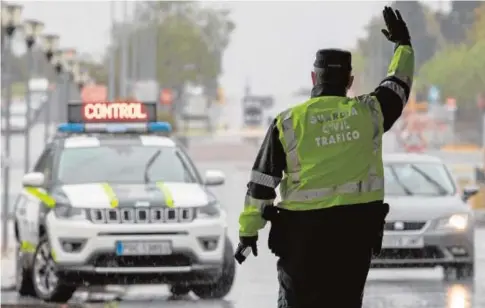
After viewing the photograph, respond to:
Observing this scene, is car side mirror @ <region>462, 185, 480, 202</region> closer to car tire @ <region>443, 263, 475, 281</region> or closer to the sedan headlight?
the sedan headlight

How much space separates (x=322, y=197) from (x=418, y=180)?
39.3ft

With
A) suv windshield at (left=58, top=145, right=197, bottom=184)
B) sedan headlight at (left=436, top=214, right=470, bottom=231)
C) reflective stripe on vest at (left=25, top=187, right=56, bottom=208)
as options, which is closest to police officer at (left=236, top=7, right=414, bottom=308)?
reflective stripe on vest at (left=25, top=187, right=56, bottom=208)

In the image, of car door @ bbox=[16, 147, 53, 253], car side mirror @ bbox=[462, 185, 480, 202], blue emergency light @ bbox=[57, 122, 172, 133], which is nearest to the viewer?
car door @ bbox=[16, 147, 53, 253]

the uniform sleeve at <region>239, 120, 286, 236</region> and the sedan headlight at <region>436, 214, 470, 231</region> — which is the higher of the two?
the uniform sleeve at <region>239, 120, 286, 236</region>

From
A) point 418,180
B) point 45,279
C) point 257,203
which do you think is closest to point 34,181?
point 45,279

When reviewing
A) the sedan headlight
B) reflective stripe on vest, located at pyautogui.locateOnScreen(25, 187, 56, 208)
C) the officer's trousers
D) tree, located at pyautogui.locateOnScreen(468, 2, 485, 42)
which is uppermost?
the officer's trousers

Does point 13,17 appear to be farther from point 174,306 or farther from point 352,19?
point 352,19

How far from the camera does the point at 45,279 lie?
15.5 m

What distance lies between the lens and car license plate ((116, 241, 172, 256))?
15109 millimetres

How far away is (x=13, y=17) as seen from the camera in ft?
82.7

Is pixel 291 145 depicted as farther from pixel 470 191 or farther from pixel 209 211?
pixel 470 191

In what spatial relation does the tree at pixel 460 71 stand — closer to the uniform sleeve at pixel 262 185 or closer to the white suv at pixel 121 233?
A: the white suv at pixel 121 233

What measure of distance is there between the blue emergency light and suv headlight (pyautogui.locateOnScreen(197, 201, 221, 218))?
1778 mm

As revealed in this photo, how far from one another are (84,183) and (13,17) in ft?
31.9
